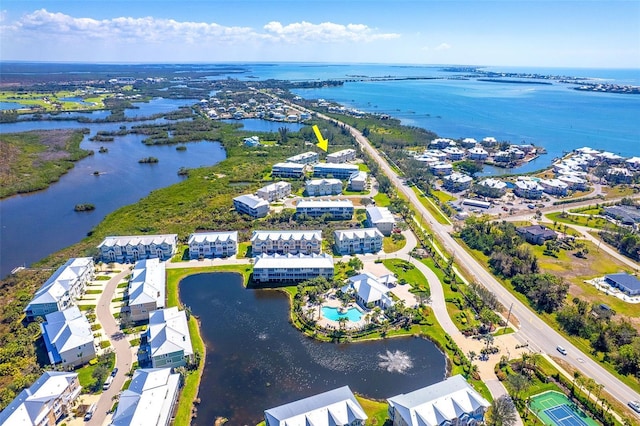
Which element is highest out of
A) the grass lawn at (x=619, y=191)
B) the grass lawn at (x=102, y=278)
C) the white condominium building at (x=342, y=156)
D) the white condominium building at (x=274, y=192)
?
the white condominium building at (x=342, y=156)

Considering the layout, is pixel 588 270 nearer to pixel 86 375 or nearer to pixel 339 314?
pixel 339 314

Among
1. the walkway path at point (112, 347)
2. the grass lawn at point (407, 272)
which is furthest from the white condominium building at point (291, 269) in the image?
the walkway path at point (112, 347)

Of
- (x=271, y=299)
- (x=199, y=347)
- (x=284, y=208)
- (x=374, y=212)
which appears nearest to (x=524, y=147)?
(x=374, y=212)

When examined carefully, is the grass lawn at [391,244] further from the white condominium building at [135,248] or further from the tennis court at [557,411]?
the white condominium building at [135,248]

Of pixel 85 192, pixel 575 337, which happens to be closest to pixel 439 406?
pixel 575 337

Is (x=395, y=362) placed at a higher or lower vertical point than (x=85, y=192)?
lower

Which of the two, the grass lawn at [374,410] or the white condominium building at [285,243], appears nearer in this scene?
the grass lawn at [374,410]

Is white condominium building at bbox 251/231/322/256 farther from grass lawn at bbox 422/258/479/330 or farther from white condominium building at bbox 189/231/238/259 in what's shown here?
grass lawn at bbox 422/258/479/330
